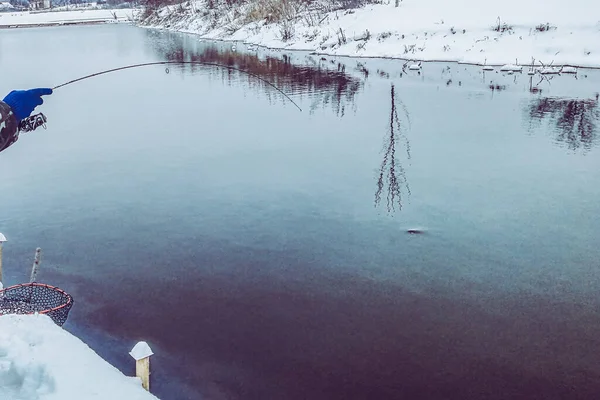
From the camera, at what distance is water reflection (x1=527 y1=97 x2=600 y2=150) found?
1496 centimetres

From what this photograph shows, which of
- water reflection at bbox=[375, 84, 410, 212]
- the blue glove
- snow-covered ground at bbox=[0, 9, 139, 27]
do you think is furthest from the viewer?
snow-covered ground at bbox=[0, 9, 139, 27]

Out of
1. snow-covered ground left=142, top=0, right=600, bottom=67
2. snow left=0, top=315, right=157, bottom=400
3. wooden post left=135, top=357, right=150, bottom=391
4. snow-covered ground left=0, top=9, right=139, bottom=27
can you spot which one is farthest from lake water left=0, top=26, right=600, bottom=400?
snow-covered ground left=0, top=9, right=139, bottom=27

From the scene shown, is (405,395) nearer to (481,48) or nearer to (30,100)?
(30,100)

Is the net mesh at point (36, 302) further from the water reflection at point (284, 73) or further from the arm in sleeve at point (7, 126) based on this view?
the water reflection at point (284, 73)

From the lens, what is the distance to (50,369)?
16.8ft

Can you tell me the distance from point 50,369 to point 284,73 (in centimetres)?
2387

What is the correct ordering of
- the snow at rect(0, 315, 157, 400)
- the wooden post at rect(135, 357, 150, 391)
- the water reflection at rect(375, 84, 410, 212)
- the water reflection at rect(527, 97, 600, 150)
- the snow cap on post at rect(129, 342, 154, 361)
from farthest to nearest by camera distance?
the water reflection at rect(527, 97, 600, 150) → the water reflection at rect(375, 84, 410, 212) → the wooden post at rect(135, 357, 150, 391) → the snow cap on post at rect(129, 342, 154, 361) → the snow at rect(0, 315, 157, 400)

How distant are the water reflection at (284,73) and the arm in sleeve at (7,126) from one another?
14.9 m

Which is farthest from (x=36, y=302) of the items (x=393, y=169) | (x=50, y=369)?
(x=393, y=169)

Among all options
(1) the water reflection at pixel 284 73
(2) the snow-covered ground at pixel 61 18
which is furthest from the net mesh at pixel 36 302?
(2) the snow-covered ground at pixel 61 18

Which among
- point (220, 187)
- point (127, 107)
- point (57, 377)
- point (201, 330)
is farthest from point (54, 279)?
point (127, 107)

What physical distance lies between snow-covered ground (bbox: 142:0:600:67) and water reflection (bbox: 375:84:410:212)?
14.4 metres

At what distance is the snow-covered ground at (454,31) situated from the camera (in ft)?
91.9

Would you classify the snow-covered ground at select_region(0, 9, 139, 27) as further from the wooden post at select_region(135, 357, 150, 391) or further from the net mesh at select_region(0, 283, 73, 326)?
Answer: the wooden post at select_region(135, 357, 150, 391)
